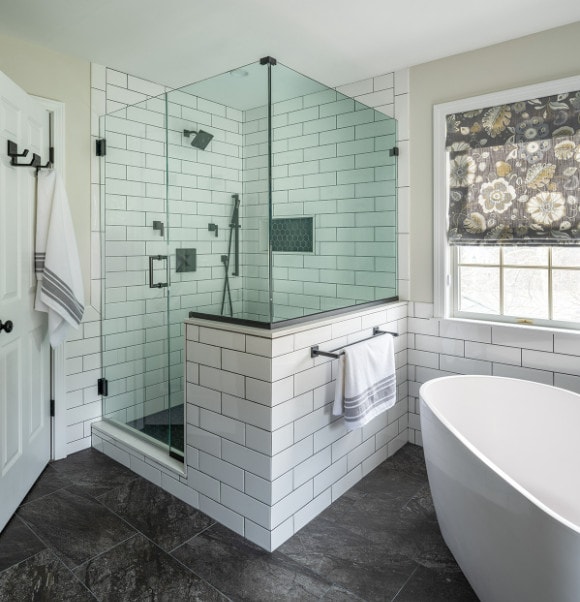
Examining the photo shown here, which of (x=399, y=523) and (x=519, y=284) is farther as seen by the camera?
(x=519, y=284)

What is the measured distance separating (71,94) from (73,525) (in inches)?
98.3

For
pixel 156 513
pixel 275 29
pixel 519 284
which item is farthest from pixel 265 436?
pixel 275 29

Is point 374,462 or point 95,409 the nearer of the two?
point 374,462

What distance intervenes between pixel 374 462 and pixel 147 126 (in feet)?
8.01

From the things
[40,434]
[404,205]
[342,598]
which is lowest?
[342,598]

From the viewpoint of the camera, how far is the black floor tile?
2.22 m

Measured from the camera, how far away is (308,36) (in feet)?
8.52

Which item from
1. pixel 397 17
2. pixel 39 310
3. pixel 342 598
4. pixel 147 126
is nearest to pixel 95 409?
pixel 39 310

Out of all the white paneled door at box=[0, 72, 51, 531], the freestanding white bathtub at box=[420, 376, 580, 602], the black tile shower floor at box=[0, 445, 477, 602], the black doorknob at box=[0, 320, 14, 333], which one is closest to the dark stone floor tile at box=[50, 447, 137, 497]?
the black tile shower floor at box=[0, 445, 477, 602]

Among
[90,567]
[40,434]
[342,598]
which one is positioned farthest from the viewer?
[40,434]

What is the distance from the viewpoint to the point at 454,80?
2867 millimetres

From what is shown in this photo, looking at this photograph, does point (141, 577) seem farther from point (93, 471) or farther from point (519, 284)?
point (519, 284)

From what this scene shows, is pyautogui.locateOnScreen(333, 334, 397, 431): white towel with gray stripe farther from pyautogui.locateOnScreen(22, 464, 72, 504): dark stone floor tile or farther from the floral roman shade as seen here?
Answer: pyautogui.locateOnScreen(22, 464, 72, 504): dark stone floor tile

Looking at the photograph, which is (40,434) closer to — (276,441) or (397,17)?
(276,441)
